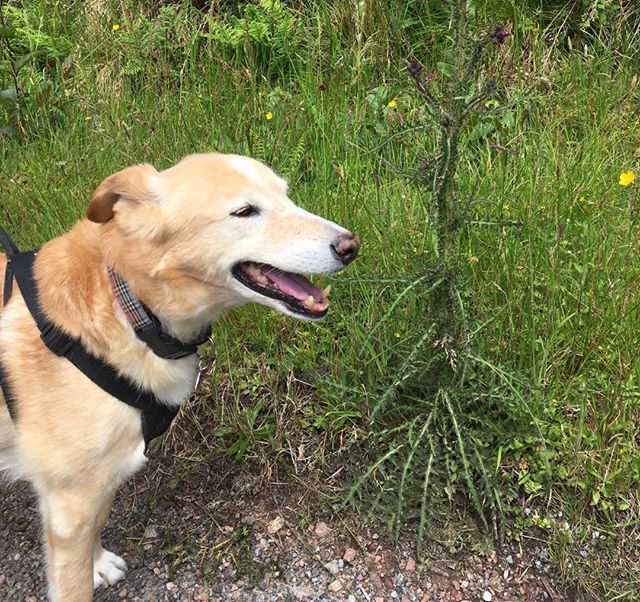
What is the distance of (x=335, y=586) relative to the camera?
2.20 meters

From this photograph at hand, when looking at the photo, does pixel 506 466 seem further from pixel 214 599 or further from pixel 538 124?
pixel 538 124

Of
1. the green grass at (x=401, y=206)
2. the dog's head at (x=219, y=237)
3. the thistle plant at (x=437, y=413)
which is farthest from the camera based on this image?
the green grass at (x=401, y=206)

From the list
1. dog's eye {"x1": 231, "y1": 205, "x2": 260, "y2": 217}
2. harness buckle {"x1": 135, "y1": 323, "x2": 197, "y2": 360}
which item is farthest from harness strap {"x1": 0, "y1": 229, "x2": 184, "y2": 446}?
dog's eye {"x1": 231, "y1": 205, "x2": 260, "y2": 217}

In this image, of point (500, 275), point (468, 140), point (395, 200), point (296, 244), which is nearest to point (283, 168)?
point (395, 200)

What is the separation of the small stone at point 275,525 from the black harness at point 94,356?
2.25 feet

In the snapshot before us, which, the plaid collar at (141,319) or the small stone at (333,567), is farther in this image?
the small stone at (333,567)

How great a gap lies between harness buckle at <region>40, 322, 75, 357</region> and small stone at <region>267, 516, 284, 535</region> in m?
1.10

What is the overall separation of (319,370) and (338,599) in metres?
0.94

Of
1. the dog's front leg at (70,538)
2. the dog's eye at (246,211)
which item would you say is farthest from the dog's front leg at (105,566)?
the dog's eye at (246,211)

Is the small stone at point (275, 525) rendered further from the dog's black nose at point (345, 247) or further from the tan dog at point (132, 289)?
the dog's black nose at point (345, 247)

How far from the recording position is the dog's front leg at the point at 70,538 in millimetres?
1892

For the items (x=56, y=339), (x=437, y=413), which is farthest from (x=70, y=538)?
(x=437, y=413)

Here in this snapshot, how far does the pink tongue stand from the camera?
1925 mm

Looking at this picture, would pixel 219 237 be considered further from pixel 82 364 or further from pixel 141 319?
pixel 82 364
